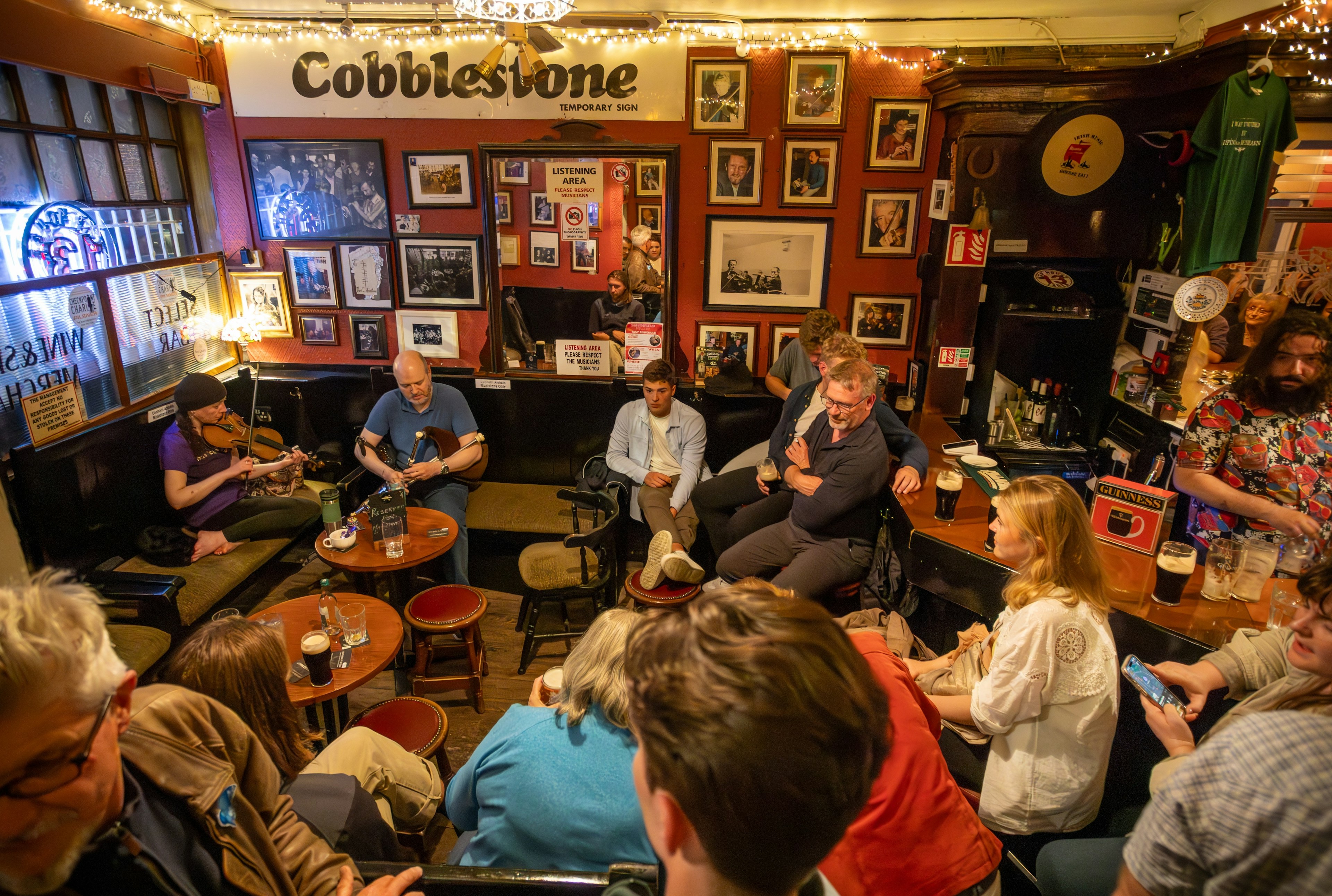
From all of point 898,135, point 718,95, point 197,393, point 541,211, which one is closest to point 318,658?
point 197,393

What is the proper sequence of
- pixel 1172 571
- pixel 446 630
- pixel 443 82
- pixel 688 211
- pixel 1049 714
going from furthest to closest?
pixel 688 211 < pixel 443 82 < pixel 446 630 < pixel 1172 571 < pixel 1049 714

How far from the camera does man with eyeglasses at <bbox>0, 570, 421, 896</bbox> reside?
2.99 feet

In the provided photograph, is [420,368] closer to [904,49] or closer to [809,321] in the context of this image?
[809,321]

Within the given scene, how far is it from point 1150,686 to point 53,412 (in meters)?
4.88

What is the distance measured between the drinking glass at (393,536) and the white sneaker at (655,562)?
1.24 m

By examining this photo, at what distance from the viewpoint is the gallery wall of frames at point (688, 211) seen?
474 cm

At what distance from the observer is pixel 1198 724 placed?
230cm

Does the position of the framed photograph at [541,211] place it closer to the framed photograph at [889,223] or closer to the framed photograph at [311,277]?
the framed photograph at [311,277]

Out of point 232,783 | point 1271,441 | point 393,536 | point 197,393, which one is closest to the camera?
point 232,783

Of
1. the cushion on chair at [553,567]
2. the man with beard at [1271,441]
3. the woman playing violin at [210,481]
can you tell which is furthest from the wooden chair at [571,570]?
the man with beard at [1271,441]

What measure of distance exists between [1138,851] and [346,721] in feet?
9.24

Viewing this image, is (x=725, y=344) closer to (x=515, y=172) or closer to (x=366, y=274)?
(x=515, y=172)

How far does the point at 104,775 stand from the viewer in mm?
1000

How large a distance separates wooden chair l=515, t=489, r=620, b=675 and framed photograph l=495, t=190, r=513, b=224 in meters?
2.33
